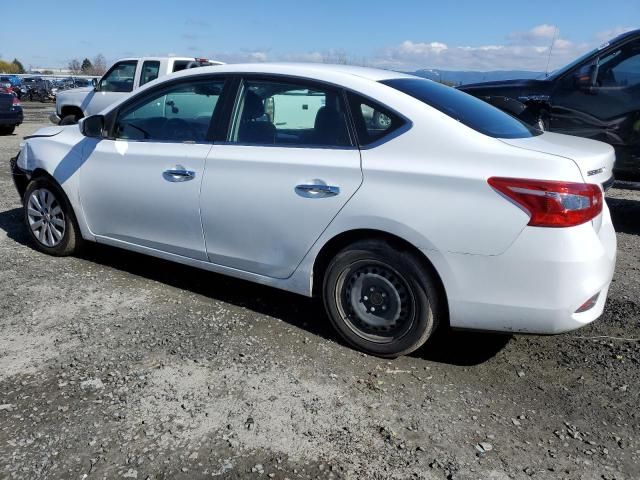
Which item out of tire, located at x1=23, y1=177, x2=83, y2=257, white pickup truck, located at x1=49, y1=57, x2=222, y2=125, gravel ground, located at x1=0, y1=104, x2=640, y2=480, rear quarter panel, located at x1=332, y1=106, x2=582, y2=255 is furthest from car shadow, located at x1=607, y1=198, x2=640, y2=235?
white pickup truck, located at x1=49, y1=57, x2=222, y2=125

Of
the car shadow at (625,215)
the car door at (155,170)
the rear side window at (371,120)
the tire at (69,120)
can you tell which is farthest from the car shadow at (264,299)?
the tire at (69,120)

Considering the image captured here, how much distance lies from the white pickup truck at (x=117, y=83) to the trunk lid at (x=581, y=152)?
393 inches

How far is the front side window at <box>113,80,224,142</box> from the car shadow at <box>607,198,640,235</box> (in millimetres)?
4784

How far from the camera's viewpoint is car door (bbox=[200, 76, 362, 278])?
11.2 feet

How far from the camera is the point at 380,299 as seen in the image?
3416 millimetres

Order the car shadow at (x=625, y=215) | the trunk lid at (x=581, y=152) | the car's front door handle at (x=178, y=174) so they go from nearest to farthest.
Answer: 1. the trunk lid at (x=581, y=152)
2. the car's front door handle at (x=178, y=174)
3. the car shadow at (x=625, y=215)

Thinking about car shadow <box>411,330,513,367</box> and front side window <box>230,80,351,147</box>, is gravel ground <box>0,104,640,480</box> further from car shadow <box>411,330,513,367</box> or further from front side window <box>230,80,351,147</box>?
front side window <box>230,80,351,147</box>

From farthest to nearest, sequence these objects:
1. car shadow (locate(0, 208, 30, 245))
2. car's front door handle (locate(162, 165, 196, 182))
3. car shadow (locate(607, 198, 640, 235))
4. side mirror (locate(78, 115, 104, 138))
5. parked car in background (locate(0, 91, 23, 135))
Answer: parked car in background (locate(0, 91, 23, 135)) < car shadow (locate(607, 198, 640, 235)) < car shadow (locate(0, 208, 30, 245)) < side mirror (locate(78, 115, 104, 138)) < car's front door handle (locate(162, 165, 196, 182))

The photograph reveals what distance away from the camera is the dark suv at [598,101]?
6.14 meters

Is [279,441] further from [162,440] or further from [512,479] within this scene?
[512,479]

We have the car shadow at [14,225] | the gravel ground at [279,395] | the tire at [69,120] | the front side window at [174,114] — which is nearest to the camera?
the gravel ground at [279,395]

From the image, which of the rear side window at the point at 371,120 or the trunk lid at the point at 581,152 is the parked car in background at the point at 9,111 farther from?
the trunk lid at the point at 581,152

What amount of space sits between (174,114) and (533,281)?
2.78m

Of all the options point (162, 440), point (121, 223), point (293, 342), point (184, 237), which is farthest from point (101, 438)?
point (121, 223)
